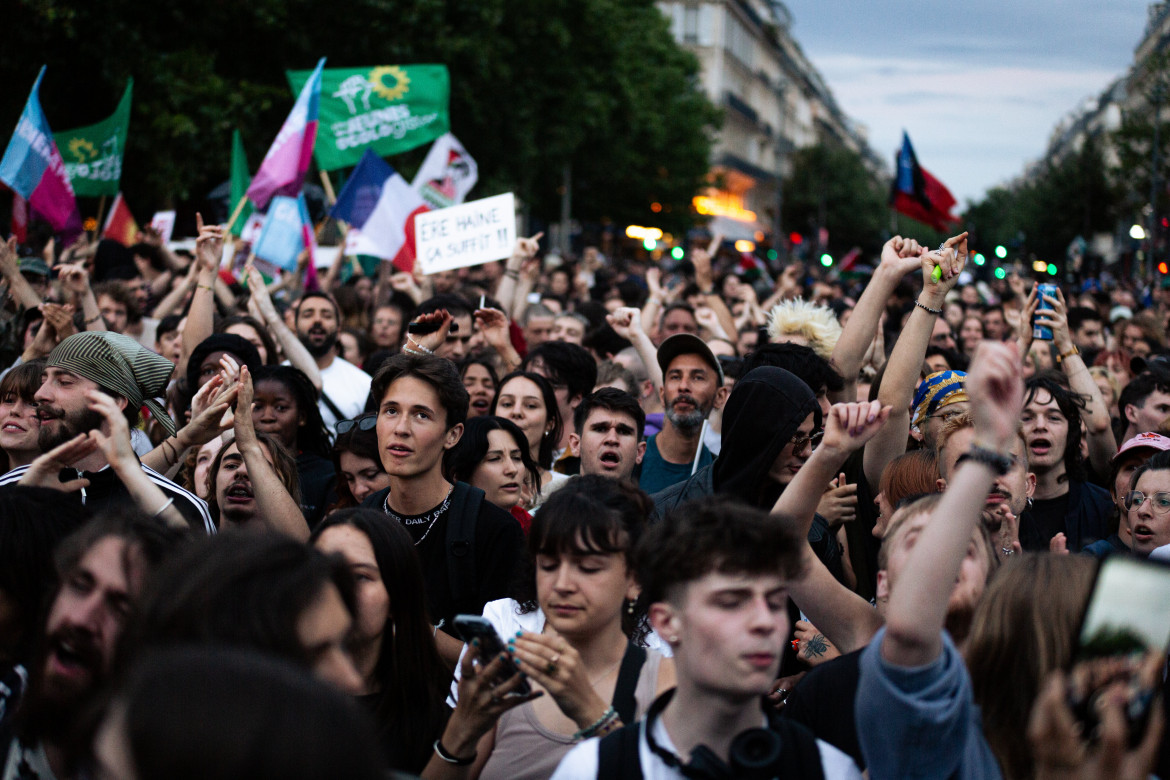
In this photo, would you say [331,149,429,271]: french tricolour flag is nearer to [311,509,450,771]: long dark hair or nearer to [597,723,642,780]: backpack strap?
[311,509,450,771]: long dark hair

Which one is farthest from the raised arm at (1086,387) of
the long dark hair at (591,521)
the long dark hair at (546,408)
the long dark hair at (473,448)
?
the long dark hair at (591,521)

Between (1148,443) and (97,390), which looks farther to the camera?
(1148,443)

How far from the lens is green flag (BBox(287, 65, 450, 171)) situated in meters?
12.1

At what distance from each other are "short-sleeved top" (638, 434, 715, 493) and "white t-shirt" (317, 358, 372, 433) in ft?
6.67

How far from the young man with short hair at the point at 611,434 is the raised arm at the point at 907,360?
113 cm

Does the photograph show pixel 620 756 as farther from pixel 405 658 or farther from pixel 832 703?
pixel 405 658

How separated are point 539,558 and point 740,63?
91289 millimetres

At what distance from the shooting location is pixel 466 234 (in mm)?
9391

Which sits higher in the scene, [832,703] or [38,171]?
[38,171]

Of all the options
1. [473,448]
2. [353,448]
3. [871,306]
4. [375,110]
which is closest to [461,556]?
[473,448]

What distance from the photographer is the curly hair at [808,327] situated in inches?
249

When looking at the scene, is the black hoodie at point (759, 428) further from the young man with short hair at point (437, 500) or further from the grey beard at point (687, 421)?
the grey beard at point (687, 421)

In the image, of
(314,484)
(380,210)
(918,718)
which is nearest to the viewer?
(918,718)

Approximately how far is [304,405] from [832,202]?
70.6 metres
